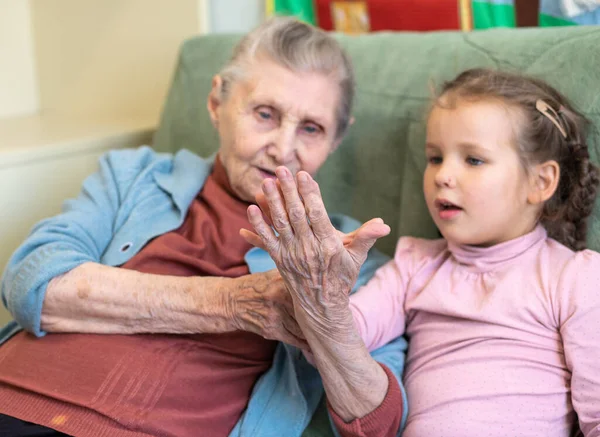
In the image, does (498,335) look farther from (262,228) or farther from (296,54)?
(296,54)

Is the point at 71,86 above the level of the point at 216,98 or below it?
below

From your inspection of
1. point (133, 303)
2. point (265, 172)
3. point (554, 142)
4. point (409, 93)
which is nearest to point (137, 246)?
point (133, 303)

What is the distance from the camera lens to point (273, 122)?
4.20ft

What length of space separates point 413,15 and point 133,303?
3.89 feet

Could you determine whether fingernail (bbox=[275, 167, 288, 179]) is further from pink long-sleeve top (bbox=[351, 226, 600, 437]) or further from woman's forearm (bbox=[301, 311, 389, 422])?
pink long-sleeve top (bbox=[351, 226, 600, 437])

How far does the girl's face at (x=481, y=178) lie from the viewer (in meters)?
1.07

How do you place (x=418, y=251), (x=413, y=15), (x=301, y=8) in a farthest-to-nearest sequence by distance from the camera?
(x=301, y=8)
(x=413, y=15)
(x=418, y=251)

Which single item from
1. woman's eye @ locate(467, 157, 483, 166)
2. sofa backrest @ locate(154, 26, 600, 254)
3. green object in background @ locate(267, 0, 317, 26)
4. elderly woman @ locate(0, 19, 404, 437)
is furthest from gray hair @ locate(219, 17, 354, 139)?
green object in background @ locate(267, 0, 317, 26)

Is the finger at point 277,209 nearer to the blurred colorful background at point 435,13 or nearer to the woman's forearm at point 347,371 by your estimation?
the woman's forearm at point 347,371

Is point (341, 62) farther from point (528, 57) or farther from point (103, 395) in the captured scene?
point (103, 395)

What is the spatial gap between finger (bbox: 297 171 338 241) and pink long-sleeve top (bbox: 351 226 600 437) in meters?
0.34

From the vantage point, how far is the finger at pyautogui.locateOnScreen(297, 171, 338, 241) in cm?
79

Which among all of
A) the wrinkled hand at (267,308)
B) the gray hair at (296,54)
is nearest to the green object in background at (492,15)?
the gray hair at (296,54)

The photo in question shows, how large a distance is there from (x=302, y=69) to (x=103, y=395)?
72cm
